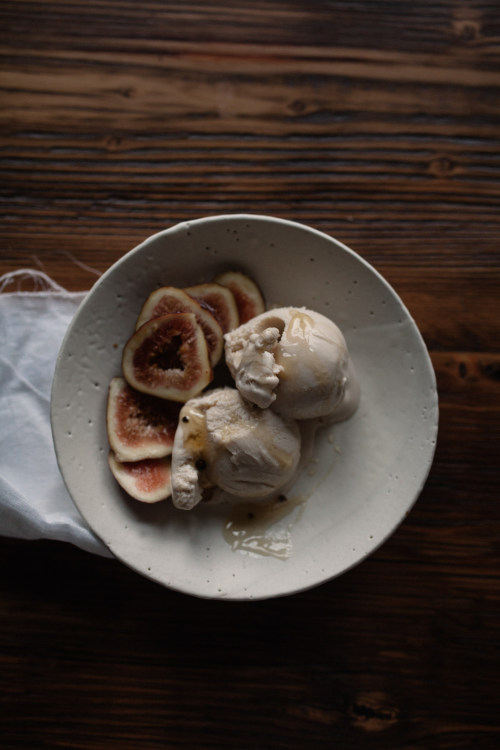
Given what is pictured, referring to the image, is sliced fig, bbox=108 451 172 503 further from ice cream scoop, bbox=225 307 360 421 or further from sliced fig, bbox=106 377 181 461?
ice cream scoop, bbox=225 307 360 421

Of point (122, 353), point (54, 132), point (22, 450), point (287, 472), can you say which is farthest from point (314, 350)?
point (54, 132)

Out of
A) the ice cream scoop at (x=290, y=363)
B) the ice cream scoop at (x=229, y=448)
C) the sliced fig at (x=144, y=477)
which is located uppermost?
the ice cream scoop at (x=290, y=363)

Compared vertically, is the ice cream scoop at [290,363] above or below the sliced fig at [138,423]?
above

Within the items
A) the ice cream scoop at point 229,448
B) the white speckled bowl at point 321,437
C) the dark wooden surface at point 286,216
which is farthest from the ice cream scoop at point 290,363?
the dark wooden surface at point 286,216

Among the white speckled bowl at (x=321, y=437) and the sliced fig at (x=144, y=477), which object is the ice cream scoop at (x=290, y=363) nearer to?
the white speckled bowl at (x=321, y=437)

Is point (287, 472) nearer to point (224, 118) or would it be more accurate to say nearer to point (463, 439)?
point (463, 439)
